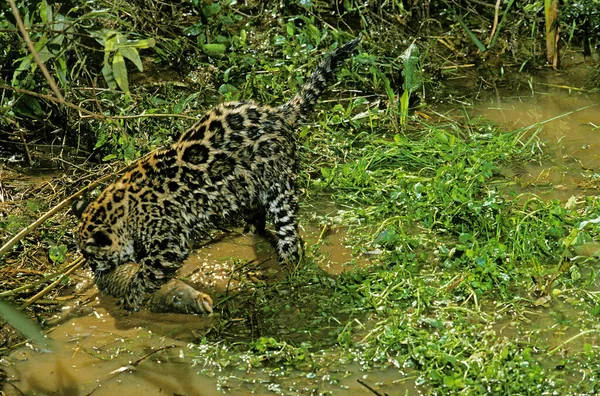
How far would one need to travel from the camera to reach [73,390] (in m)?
5.79

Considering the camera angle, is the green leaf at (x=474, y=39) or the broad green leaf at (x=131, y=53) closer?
the broad green leaf at (x=131, y=53)

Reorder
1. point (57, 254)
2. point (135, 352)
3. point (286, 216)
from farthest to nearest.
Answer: point (57, 254) → point (286, 216) → point (135, 352)

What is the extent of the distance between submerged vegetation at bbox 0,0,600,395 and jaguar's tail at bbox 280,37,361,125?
0.92 m

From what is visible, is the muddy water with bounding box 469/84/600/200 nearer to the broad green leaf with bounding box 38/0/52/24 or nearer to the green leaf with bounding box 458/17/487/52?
the green leaf with bounding box 458/17/487/52

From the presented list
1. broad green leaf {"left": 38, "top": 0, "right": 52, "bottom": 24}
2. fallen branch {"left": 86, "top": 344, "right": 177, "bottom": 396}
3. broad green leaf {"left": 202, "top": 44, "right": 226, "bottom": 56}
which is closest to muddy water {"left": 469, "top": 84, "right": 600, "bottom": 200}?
broad green leaf {"left": 202, "top": 44, "right": 226, "bottom": 56}

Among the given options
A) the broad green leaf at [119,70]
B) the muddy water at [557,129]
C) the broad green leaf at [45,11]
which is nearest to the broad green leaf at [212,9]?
the muddy water at [557,129]

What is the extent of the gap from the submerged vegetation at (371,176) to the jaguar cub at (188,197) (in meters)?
0.41

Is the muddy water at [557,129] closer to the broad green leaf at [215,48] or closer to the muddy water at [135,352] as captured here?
the muddy water at [135,352]

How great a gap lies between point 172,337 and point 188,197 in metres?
1.10

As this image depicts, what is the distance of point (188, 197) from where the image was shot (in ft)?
22.1

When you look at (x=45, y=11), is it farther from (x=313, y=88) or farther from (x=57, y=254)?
(x=313, y=88)

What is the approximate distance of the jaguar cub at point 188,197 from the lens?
6.68m

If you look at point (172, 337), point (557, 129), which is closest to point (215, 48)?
point (557, 129)

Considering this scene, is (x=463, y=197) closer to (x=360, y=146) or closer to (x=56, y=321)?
(x=360, y=146)
